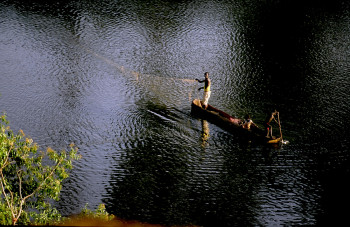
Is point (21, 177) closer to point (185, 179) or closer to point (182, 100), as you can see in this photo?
point (185, 179)

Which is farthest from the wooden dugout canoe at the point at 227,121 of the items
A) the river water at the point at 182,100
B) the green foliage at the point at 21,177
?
the green foliage at the point at 21,177

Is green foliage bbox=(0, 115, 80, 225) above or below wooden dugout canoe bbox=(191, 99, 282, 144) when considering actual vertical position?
below

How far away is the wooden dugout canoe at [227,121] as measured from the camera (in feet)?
79.8

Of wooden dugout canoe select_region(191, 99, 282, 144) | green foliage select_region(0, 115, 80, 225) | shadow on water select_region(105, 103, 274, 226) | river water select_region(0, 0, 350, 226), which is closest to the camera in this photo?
green foliage select_region(0, 115, 80, 225)

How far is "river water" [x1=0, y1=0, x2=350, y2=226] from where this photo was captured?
2036 cm

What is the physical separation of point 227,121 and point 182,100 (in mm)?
4679

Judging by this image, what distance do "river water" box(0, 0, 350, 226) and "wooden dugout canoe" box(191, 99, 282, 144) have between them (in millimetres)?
445

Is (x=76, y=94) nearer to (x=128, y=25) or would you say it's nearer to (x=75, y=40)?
(x=75, y=40)

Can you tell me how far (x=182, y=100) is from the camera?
29.4 meters

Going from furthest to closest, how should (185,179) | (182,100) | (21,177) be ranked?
(182,100)
(185,179)
(21,177)

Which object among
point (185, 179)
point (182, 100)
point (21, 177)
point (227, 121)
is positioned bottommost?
point (21, 177)

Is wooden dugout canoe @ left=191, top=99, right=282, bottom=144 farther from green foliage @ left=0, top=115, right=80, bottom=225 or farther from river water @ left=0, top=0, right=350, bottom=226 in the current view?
green foliage @ left=0, top=115, right=80, bottom=225

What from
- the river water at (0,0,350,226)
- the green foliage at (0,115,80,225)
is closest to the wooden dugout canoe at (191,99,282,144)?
the river water at (0,0,350,226)

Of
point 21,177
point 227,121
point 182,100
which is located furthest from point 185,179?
point 182,100
